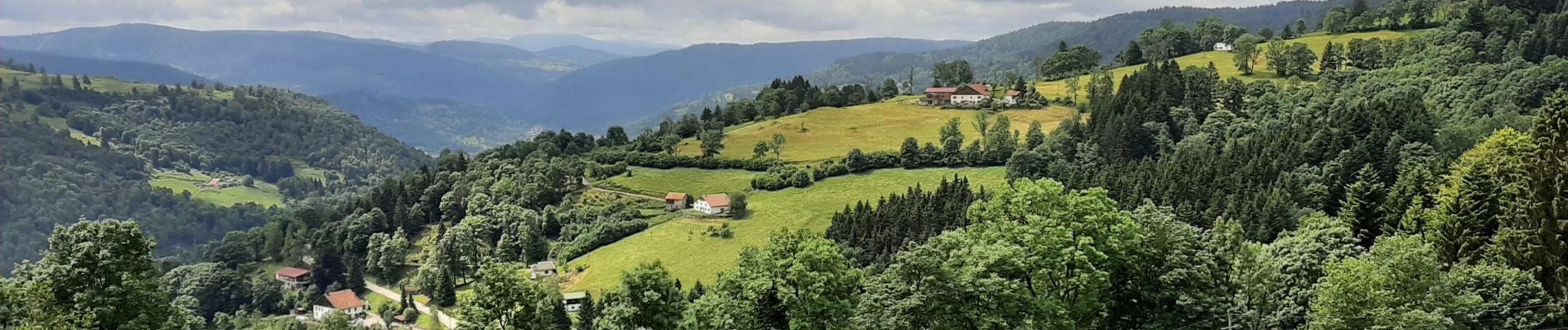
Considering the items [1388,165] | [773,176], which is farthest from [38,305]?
[773,176]

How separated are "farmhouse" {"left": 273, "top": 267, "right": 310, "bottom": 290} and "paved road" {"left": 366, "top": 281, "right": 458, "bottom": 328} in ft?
33.0

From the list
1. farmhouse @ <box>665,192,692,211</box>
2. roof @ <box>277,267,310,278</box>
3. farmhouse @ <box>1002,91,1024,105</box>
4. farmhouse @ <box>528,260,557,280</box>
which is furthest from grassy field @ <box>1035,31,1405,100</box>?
roof @ <box>277,267,310,278</box>

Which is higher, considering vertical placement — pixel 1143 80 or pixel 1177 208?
pixel 1143 80

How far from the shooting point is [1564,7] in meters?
81.8

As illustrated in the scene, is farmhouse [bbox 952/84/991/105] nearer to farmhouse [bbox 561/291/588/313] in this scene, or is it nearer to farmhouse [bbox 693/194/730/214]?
farmhouse [bbox 693/194/730/214]

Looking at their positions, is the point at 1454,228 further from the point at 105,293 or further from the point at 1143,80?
the point at 1143,80

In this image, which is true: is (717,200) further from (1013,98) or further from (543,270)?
(1013,98)

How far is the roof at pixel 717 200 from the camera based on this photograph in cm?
8875

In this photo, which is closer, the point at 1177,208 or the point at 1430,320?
the point at 1430,320

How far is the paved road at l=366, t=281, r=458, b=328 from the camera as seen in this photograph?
79.1m

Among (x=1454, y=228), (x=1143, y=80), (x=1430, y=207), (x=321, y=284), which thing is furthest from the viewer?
(x=321, y=284)

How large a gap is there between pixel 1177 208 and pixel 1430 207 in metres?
12.9

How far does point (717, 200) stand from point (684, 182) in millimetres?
14911

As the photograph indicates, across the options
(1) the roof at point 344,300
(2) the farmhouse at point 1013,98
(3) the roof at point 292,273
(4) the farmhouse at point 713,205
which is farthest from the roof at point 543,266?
(2) the farmhouse at point 1013,98
